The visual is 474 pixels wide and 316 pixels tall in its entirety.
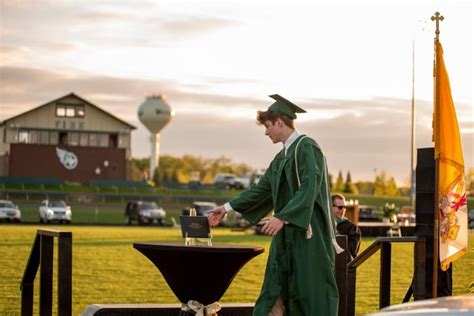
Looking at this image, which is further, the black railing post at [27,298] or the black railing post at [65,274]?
the black railing post at [27,298]

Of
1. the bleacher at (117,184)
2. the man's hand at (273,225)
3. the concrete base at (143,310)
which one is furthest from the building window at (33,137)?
the man's hand at (273,225)

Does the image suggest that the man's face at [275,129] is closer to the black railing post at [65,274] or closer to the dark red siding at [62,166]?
the black railing post at [65,274]

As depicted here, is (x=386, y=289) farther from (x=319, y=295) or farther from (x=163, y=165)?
(x=163, y=165)

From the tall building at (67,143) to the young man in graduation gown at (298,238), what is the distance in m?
75.1

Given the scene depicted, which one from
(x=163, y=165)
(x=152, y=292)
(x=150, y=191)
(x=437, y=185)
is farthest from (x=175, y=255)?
(x=163, y=165)

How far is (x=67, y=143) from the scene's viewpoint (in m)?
84.8

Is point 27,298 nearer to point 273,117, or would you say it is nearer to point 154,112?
point 273,117

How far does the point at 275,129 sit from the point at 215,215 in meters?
0.91

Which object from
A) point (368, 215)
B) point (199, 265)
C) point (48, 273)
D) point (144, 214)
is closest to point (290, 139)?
point (199, 265)

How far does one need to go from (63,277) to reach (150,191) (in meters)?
72.8

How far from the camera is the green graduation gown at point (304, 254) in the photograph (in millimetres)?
8250

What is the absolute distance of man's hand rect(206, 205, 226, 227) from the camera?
8766 mm

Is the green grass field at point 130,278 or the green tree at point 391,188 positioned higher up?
the green tree at point 391,188

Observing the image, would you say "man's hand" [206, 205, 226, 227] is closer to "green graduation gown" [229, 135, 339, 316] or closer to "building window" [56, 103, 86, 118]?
"green graduation gown" [229, 135, 339, 316]
